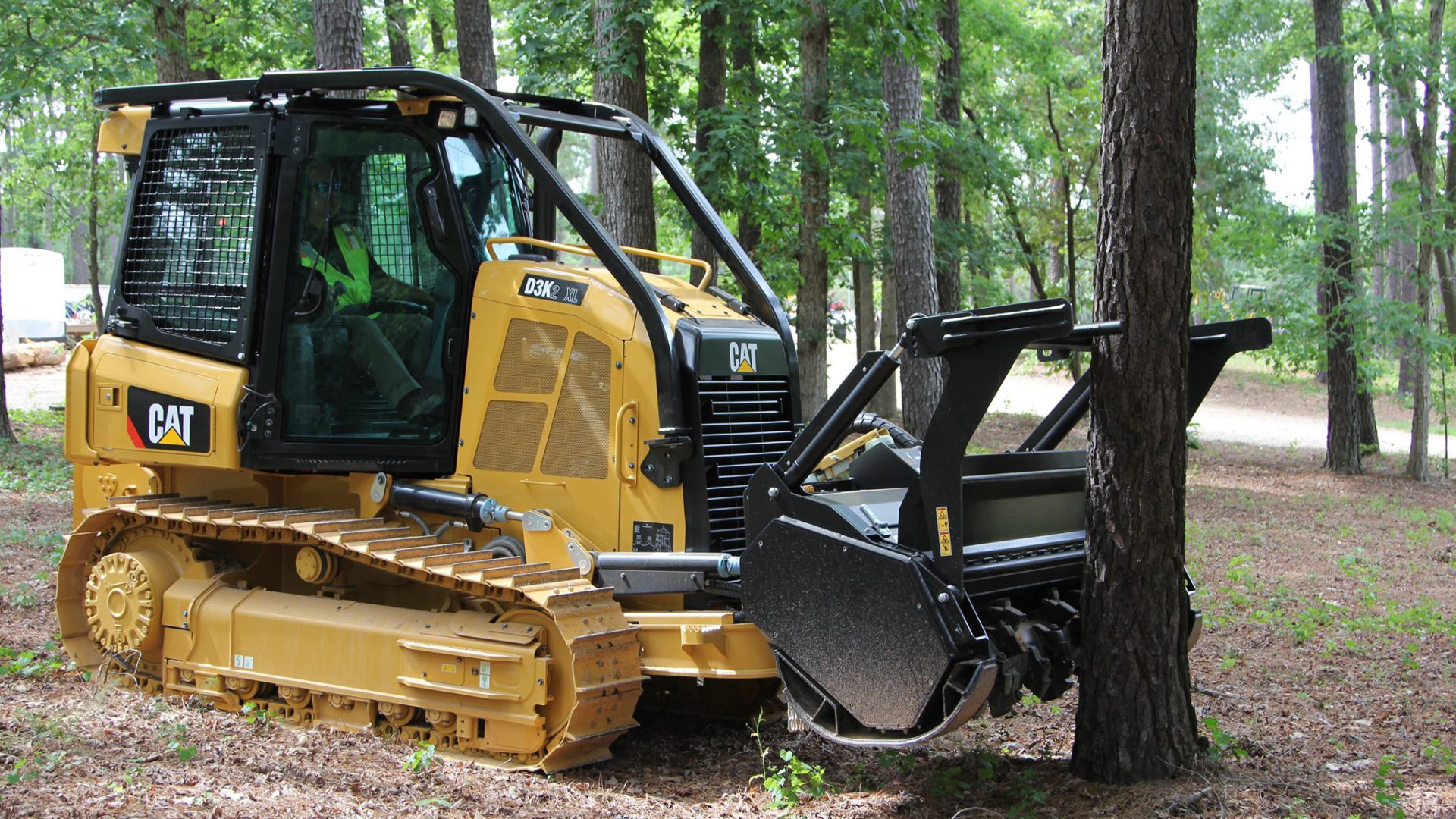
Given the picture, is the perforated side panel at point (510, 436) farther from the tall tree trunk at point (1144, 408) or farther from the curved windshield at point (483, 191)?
the tall tree trunk at point (1144, 408)

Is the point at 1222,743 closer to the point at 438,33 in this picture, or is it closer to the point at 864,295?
the point at 864,295

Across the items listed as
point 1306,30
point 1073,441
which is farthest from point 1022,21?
Answer: point 1306,30

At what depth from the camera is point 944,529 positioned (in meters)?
4.38

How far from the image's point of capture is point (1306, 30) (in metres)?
25.9

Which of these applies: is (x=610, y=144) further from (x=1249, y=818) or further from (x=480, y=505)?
(x=1249, y=818)

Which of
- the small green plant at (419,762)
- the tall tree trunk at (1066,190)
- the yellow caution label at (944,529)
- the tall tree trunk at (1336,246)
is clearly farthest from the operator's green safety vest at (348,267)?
the tall tree trunk at (1066,190)

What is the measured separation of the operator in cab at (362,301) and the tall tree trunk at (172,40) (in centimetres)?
805

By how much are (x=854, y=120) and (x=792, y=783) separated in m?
8.02

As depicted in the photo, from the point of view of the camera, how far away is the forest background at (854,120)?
11.5 meters

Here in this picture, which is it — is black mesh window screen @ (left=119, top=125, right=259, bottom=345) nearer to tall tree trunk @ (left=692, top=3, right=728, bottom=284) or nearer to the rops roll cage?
the rops roll cage

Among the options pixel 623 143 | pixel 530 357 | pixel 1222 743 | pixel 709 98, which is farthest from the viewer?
pixel 709 98

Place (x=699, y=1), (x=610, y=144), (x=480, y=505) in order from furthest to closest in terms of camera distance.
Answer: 1. (x=699, y=1)
2. (x=610, y=144)
3. (x=480, y=505)

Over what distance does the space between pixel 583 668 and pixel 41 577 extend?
5.61m

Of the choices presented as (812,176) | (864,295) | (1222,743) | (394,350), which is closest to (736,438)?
(394,350)
